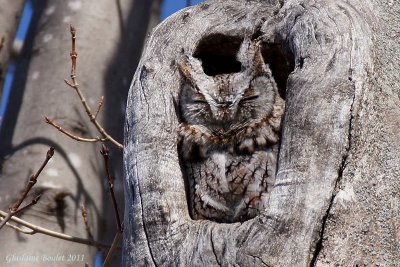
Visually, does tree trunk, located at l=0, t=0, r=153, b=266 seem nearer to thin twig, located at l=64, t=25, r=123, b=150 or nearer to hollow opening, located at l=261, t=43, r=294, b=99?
thin twig, located at l=64, t=25, r=123, b=150

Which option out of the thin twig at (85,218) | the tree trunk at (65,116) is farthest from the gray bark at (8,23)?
the thin twig at (85,218)

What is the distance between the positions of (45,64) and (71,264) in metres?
1.00

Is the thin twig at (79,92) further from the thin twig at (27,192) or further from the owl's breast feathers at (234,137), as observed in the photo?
the owl's breast feathers at (234,137)

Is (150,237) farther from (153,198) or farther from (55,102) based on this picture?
(55,102)

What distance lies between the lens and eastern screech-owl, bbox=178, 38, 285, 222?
2680mm

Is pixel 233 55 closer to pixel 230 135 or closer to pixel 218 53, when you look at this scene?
pixel 218 53

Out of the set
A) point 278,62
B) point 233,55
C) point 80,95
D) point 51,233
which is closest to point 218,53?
point 233,55

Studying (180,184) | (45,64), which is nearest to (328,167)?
(180,184)

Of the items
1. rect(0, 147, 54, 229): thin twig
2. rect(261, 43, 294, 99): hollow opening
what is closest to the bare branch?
rect(0, 147, 54, 229): thin twig

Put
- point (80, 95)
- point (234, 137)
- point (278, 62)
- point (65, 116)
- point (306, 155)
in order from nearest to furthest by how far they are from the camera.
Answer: point (306, 155)
point (234, 137)
point (278, 62)
point (80, 95)
point (65, 116)

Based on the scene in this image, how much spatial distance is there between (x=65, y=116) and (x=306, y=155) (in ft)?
5.22

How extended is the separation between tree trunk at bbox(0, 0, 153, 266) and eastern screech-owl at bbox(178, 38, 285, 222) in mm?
848

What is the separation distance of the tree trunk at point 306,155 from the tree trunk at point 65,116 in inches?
31.7

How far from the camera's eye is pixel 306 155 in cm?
224
